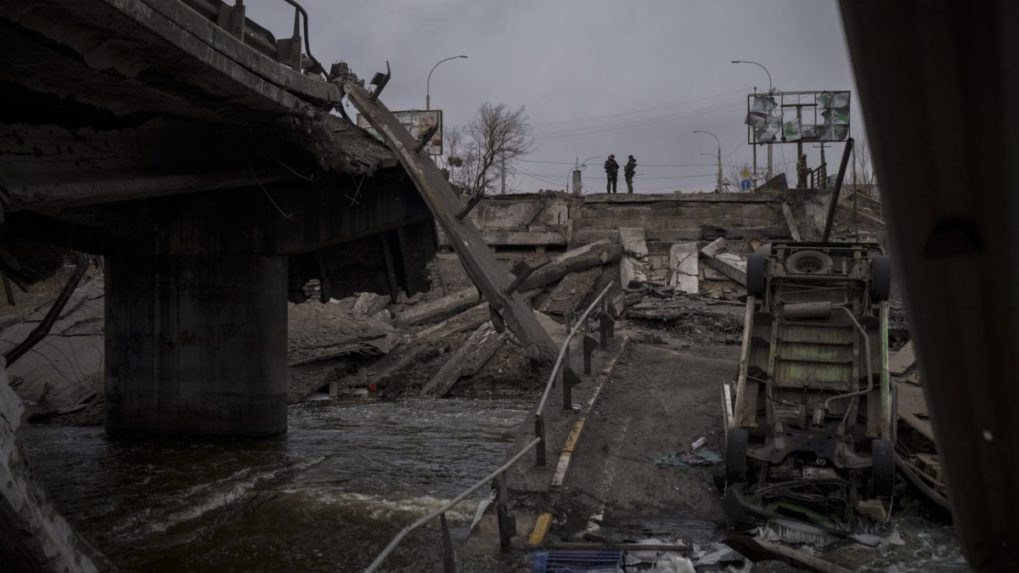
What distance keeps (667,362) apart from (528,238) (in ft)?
63.5

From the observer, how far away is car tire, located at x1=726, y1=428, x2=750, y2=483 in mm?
8234

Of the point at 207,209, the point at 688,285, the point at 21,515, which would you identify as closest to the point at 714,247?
the point at 688,285

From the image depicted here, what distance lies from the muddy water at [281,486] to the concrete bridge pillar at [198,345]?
53 centimetres

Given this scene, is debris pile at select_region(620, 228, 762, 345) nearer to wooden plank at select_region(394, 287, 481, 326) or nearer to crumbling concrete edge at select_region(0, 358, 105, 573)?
wooden plank at select_region(394, 287, 481, 326)

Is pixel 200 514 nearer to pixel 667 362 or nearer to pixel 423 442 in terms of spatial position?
pixel 423 442

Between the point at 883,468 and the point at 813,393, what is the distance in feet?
4.92

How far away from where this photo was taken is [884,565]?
6.96 m

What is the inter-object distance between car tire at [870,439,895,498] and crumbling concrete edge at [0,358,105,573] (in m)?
6.92

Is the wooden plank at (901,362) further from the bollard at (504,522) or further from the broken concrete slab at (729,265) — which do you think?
the broken concrete slab at (729,265)

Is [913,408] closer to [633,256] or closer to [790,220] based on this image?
[633,256]

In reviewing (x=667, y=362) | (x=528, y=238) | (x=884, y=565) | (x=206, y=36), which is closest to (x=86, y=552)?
(x=206, y=36)

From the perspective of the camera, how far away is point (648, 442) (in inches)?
411

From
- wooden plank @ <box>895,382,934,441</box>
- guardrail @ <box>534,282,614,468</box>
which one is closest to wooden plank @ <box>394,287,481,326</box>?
guardrail @ <box>534,282,614,468</box>

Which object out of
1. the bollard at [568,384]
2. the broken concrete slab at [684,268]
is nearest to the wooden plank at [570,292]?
the broken concrete slab at [684,268]
